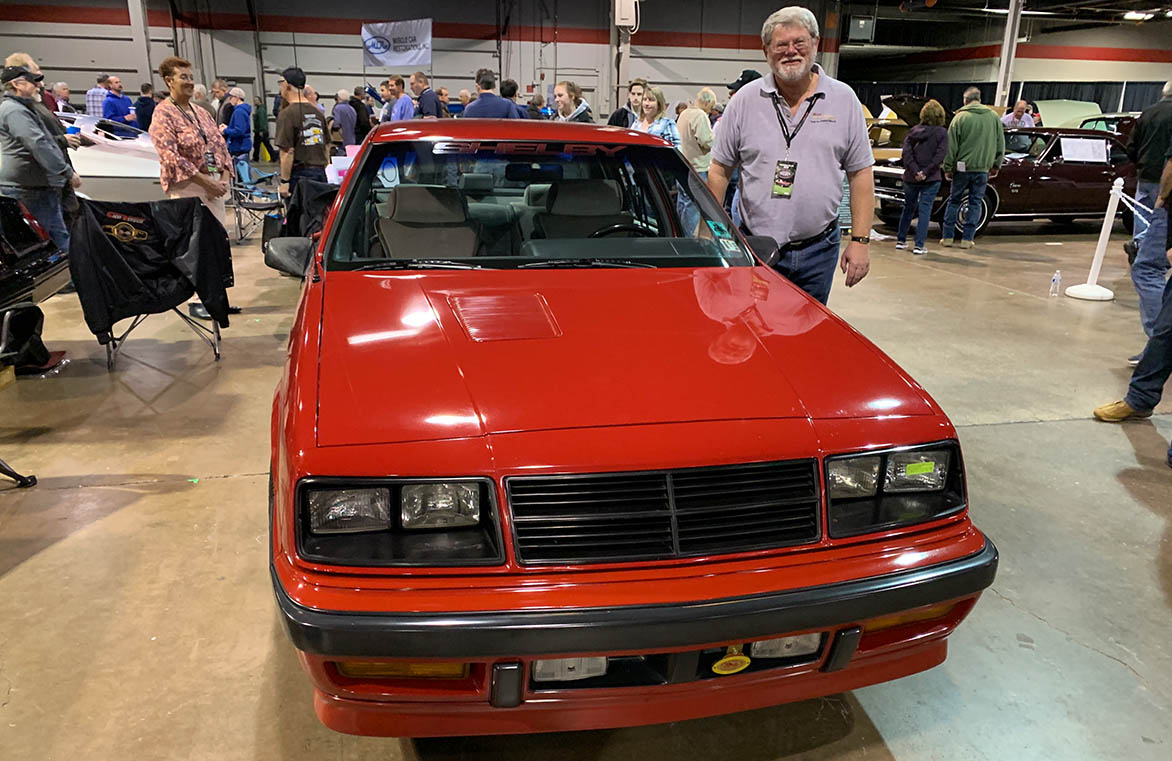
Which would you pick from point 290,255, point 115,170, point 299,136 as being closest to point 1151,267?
point 290,255

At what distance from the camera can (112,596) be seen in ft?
8.07

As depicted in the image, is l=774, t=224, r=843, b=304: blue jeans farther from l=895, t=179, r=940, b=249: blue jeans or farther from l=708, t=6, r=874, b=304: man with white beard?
l=895, t=179, r=940, b=249: blue jeans

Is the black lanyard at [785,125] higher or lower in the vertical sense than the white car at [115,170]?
higher

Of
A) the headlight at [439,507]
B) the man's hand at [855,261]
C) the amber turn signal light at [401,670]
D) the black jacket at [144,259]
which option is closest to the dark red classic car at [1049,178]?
the man's hand at [855,261]

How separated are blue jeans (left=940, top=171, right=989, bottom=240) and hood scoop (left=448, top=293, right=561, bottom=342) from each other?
8.44m

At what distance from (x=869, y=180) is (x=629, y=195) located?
1094 mm

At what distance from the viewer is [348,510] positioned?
1558 mm

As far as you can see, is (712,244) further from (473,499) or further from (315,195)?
(315,195)

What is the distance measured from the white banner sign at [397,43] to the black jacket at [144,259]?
15.0m

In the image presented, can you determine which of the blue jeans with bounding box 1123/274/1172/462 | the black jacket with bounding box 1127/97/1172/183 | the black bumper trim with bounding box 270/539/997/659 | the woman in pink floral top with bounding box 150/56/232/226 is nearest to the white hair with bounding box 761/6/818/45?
the blue jeans with bounding box 1123/274/1172/462

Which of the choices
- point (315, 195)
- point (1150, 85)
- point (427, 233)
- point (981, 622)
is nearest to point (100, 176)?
point (315, 195)

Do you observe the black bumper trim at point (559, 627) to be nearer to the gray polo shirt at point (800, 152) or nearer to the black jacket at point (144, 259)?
the gray polo shirt at point (800, 152)

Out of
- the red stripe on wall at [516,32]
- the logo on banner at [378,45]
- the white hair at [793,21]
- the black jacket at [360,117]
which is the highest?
the red stripe on wall at [516,32]

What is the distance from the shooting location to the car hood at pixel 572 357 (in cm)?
161
